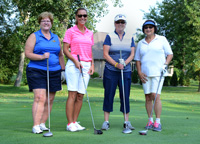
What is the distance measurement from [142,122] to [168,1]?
26229 mm

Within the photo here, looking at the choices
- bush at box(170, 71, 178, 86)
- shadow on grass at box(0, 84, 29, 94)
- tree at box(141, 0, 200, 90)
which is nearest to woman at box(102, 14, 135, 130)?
shadow on grass at box(0, 84, 29, 94)

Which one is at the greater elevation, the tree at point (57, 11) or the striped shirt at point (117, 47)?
the tree at point (57, 11)

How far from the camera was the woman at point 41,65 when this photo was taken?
560 centimetres

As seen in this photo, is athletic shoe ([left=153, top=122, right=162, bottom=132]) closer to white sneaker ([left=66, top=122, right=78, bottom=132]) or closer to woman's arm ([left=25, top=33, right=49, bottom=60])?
white sneaker ([left=66, top=122, right=78, bottom=132])

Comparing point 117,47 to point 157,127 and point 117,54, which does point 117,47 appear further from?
point 157,127

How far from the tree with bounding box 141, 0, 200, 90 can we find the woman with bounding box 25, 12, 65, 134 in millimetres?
20087

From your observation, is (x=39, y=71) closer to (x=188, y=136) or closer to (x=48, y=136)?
(x=48, y=136)

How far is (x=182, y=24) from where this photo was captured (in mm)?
26578

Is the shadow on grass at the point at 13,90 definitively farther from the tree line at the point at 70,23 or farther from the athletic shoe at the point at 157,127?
the athletic shoe at the point at 157,127

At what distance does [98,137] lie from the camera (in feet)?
17.0

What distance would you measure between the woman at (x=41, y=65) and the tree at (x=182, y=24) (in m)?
20.1

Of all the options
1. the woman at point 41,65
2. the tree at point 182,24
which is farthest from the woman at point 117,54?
the tree at point 182,24

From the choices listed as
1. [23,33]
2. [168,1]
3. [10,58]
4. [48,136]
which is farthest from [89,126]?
[168,1]

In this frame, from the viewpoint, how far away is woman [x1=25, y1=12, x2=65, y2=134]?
5.60m
